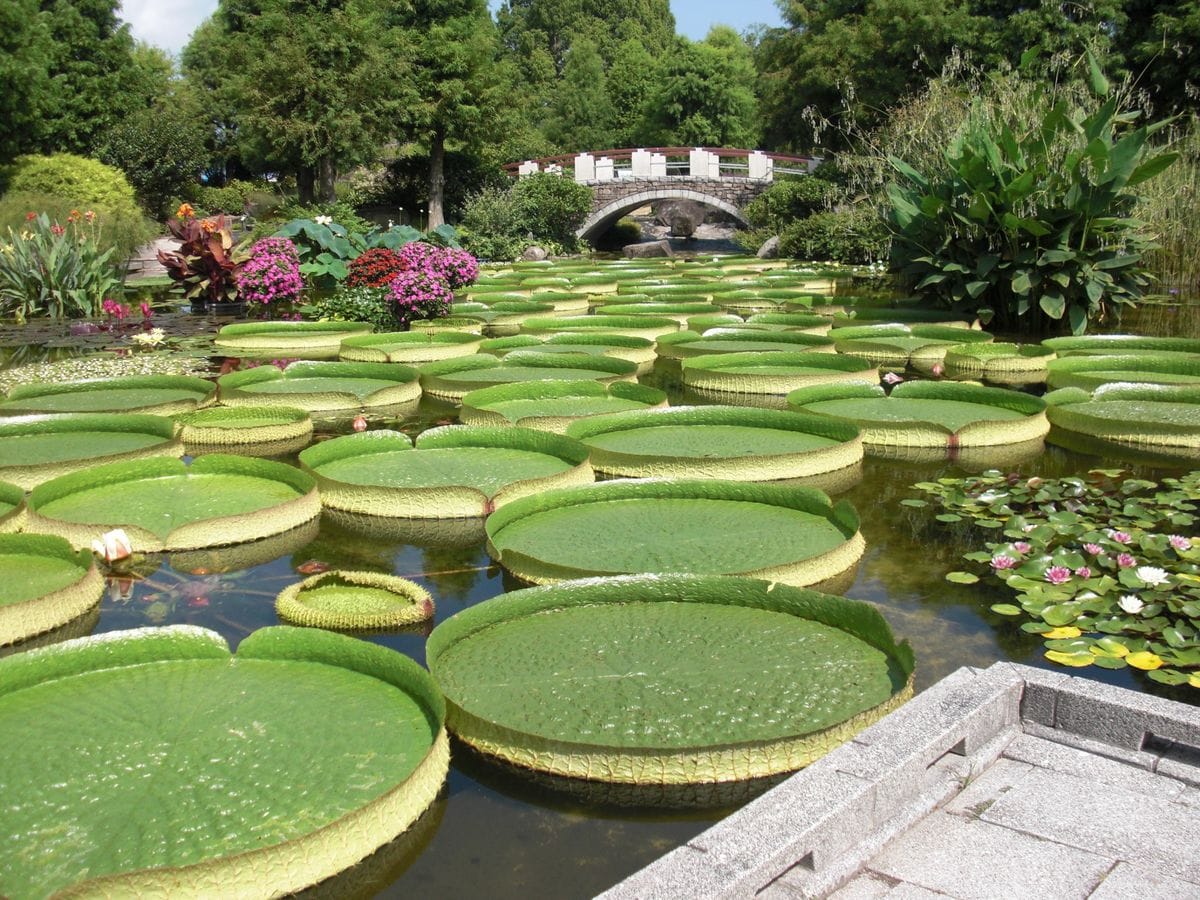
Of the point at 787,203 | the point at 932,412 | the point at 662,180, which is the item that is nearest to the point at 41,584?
the point at 932,412

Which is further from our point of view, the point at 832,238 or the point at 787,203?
the point at 787,203

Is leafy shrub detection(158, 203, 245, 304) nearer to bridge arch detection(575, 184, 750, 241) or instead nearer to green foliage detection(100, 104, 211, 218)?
bridge arch detection(575, 184, 750, 241)

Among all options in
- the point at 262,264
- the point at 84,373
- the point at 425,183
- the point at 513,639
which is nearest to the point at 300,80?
the point at 425,183

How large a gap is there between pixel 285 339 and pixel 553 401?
431 centimetres

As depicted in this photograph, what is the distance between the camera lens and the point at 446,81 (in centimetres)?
3023

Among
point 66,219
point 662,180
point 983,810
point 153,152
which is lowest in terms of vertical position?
point 983,810

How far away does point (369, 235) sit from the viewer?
14133mm

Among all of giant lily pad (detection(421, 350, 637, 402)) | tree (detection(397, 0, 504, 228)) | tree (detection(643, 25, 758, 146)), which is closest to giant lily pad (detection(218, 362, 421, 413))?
giant lily pad (detection(421, 350, 637, 402))

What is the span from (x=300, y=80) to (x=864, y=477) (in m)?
26.8

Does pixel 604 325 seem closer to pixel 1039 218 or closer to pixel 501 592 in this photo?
pixel 1039 218

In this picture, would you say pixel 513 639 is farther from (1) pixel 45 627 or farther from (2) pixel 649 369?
(2) pixel 649 369

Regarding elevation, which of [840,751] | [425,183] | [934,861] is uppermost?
[425,183]

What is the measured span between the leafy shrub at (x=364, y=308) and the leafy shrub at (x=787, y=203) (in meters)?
17.1

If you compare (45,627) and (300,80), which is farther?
(300,80)
